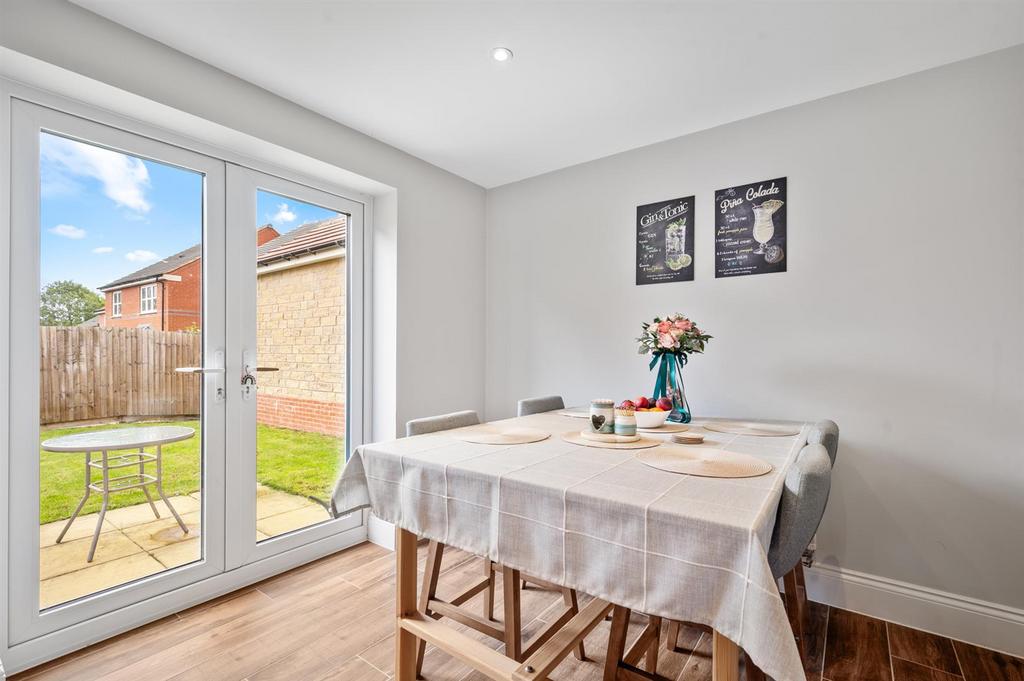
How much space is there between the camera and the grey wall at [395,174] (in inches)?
69.3

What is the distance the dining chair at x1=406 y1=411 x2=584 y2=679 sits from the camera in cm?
162

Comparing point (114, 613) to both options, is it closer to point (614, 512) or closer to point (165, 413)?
point (165, 413)

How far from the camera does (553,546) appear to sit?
3.92 ft

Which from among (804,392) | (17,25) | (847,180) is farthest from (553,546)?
(17,25)

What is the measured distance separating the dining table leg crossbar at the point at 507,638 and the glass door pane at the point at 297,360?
1.28m

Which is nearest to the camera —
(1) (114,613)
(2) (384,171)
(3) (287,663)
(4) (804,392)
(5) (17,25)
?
(5) (17,25)

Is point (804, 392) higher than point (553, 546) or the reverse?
higher

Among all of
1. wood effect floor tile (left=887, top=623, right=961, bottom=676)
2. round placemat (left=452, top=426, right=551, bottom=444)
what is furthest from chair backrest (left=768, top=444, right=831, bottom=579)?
wood effect floor tile (left=887, top=623, right=961, bottom=676)

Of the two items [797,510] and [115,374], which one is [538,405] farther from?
[115,374]

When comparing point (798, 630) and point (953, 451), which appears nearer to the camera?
point (798, 630)

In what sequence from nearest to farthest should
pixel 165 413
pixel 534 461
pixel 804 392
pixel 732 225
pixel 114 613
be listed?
pixel 534 461
pixel 114 613
pixel 165 413
pixel 804 392
pixel 732 225

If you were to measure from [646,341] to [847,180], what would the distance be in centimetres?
130

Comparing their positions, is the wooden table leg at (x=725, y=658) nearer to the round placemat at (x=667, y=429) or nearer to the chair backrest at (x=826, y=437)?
the chair backrest at (x=826, y=437)

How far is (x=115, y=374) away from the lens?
2076 mm
